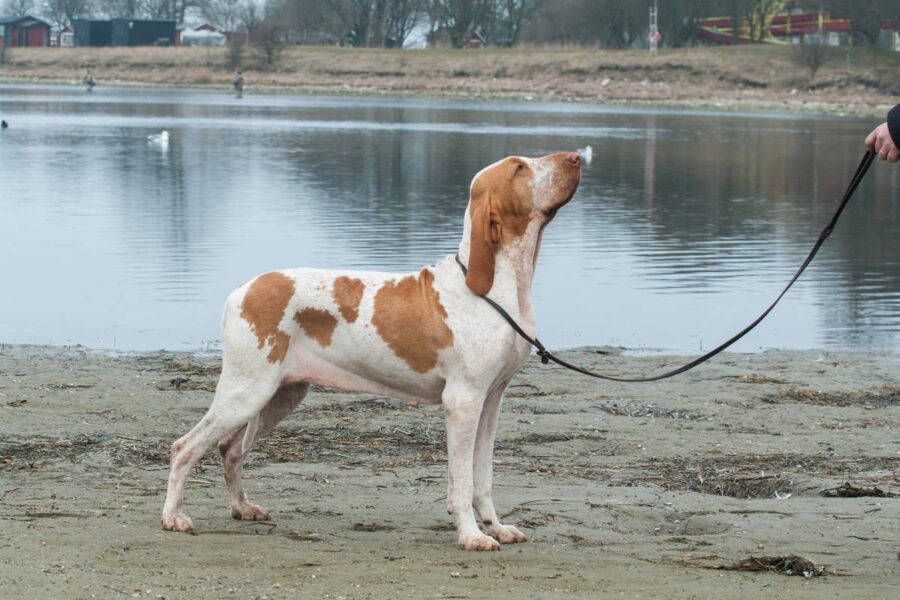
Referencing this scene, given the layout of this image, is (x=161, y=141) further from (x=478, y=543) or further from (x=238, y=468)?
(x=478, y=543)

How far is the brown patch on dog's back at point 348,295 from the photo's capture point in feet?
22.2

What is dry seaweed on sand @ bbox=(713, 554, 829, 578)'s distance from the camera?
634 cm

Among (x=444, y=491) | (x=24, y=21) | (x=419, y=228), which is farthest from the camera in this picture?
(x=24, y=21)

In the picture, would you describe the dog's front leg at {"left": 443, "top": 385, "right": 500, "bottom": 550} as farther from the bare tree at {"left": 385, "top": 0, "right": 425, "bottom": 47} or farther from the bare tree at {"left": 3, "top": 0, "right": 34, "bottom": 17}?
the bare tree at {"left": 3, "top": 0, "right": 34, "bottom": 17}

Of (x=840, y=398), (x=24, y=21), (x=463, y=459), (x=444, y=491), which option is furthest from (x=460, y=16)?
(x=463, y=459)

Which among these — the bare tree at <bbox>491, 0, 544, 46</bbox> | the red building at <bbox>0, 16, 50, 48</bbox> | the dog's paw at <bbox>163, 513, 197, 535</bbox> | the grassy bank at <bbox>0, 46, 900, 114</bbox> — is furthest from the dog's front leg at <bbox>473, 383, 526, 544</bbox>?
the red building at <bbox>0, 16, 50, 48</bbox>

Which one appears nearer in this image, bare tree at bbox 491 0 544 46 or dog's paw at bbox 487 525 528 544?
dog's paw at bbox 487 525 528 544

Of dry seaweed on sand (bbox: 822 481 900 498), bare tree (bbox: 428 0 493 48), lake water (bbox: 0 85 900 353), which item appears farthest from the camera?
bare tree (bbox: 428 0 493 48)

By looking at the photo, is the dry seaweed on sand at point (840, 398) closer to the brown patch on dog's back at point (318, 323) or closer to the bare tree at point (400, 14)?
the brown patch on dog's back at point (318, 323)

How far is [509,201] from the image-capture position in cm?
670

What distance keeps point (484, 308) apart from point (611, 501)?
1546 mm

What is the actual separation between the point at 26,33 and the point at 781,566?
16469 centimetres

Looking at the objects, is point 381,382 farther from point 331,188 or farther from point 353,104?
point 353,104

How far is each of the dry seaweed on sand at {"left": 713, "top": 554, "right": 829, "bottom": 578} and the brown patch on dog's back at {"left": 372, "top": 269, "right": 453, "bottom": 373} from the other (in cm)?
157
